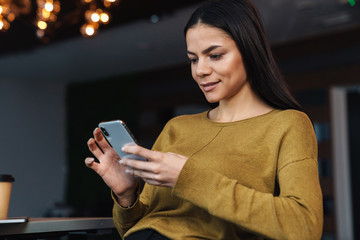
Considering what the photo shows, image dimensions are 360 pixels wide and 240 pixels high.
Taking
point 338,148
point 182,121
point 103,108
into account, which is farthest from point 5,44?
point 182,121

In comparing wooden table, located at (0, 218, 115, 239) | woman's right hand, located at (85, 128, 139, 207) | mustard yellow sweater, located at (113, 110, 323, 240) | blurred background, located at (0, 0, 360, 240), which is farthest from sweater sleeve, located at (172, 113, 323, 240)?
blurred background, located at (0, 0, 360, 240)

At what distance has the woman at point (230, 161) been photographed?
36.9 inches

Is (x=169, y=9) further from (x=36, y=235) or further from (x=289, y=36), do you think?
(x=36, y=235)

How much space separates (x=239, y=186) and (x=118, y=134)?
0.29m

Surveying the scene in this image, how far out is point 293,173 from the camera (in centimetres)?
101

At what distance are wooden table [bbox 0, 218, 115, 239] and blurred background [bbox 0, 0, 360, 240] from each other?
239 centimetres

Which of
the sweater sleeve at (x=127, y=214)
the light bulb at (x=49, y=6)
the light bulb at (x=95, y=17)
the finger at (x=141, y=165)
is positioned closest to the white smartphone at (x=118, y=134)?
the finger at (x=141, y=165)

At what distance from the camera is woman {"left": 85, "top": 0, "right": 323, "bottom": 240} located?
0.94 metres

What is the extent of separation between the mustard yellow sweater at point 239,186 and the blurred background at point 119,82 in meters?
2.46

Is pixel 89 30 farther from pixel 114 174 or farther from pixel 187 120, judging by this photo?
pixel 114 174

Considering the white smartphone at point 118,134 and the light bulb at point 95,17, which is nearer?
the white smartphone at point 118,134

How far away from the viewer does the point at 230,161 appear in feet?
3.66

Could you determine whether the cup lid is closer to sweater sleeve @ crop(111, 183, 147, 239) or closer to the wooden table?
the wooden table

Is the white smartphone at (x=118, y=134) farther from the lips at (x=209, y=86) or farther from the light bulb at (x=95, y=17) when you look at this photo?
the light bulb at (x=95, y=17)
